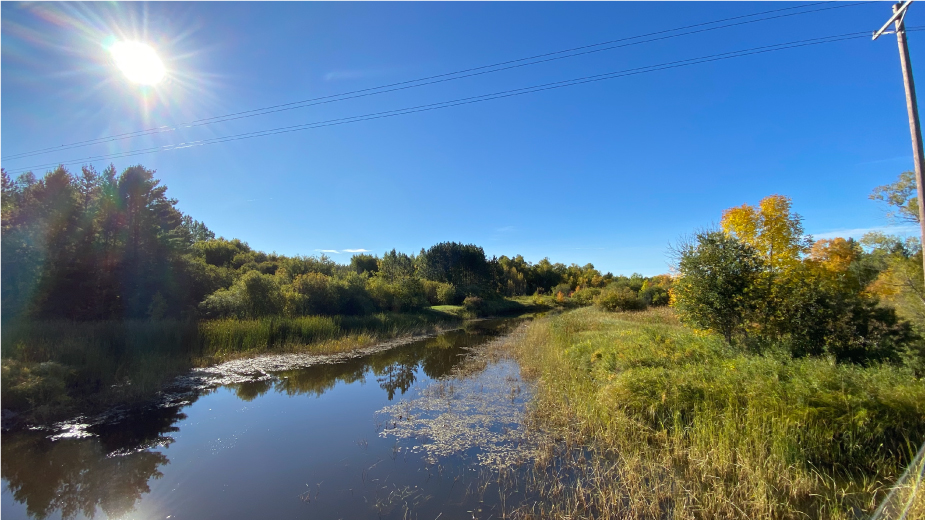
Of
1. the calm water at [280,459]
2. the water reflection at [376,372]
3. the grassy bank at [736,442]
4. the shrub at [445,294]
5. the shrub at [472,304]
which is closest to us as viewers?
the grassy bank at [736,442]

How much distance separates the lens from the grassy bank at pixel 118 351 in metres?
7.69

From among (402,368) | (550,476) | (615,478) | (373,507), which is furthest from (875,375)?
(402,368)

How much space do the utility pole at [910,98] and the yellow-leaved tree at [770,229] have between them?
Result: 958cm

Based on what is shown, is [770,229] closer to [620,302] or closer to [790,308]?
[790,308]

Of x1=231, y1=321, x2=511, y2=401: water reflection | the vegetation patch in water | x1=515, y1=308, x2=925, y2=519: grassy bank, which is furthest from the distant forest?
x1=515, y1=308, x2=925, y2=519: grassy bank

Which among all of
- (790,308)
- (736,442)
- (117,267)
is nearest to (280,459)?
(736,442)

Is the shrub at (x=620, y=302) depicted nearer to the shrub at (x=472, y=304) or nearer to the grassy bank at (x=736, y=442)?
the shrub at (x=472, y=304)

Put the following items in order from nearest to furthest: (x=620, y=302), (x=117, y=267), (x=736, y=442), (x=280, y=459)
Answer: (x=736, y=442)
(x=280, y=459)
(x=117, y=267)
(x=620, y=302)

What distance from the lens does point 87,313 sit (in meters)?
16.1

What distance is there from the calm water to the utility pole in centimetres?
722

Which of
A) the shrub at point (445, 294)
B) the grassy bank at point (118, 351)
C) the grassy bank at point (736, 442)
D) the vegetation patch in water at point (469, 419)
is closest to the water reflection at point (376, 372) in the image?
the vegetation patch in water at point (469, 419)

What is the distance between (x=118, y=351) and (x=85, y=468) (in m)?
7.65

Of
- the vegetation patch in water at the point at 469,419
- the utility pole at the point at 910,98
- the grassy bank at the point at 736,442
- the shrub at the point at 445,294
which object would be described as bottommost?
the vegetation patch in water at the point at 469,419

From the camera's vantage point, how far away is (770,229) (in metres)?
15.1
